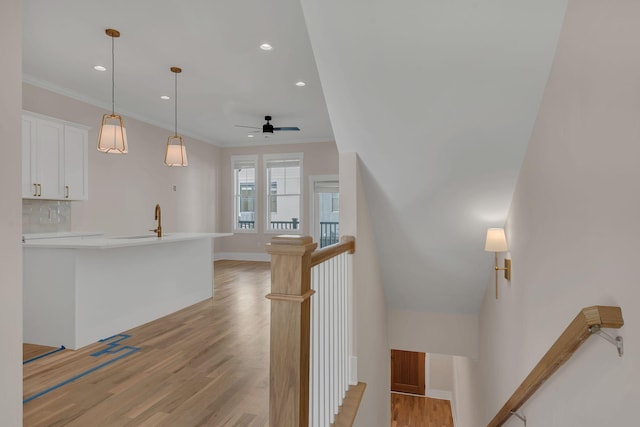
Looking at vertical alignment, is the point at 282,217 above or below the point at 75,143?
below

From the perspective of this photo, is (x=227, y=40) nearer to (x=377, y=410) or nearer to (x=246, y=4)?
(x=246, y=4)

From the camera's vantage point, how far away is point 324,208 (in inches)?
352

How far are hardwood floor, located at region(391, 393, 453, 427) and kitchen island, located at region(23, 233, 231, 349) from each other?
5.27 meters

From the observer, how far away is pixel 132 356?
3275 mm

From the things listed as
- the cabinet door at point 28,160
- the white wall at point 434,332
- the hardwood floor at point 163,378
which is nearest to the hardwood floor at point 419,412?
the white wall at point 434,332

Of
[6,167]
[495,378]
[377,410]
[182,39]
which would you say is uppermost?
[182,39]

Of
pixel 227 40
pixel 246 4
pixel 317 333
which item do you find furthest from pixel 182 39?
pixel 317 333

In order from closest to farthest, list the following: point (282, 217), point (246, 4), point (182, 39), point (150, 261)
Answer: point (246, 4) → point (182, 39) → point (150, 261) → point (282, 217)

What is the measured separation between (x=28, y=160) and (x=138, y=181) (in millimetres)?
2299

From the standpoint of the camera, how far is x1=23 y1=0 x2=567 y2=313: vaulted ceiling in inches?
71.0

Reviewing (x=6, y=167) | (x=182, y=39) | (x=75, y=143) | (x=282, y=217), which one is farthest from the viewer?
(x=282, y=217)

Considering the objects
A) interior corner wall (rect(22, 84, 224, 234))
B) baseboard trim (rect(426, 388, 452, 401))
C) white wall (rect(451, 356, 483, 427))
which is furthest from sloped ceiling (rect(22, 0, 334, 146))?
baseboard trim (rect(426, 388, 452, 401))

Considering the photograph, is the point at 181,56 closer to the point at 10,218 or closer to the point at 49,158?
the point at 49,158

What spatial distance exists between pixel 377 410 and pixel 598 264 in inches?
124
